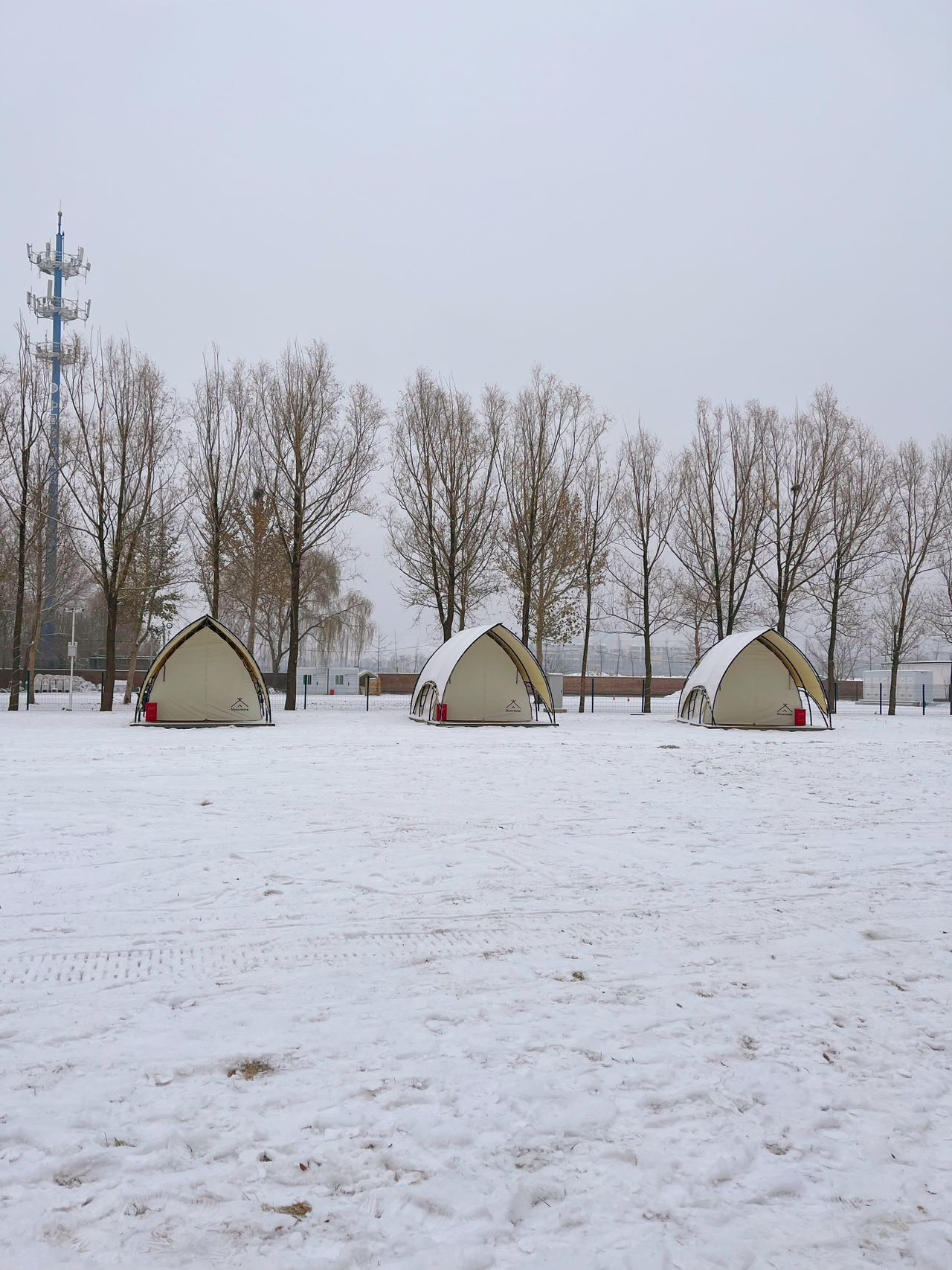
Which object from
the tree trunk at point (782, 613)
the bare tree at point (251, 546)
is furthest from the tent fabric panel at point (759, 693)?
the bare tree at point (251, 546)

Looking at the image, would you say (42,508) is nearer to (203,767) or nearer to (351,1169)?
(203,767)

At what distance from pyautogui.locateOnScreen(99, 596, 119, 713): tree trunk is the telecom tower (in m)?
3.50

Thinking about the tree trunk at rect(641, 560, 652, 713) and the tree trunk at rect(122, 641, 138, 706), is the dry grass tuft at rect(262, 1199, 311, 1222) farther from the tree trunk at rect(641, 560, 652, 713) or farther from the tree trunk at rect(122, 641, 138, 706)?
the tree trunk at rect(641, 560, 652, 713)

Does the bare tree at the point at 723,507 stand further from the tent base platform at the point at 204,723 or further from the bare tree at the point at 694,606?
the tent base platform at the point at 204,723

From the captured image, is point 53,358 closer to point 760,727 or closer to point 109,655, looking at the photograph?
point 109,655

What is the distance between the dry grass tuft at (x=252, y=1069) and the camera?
3.19m

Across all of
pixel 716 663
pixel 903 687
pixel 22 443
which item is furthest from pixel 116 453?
pixel 903 687

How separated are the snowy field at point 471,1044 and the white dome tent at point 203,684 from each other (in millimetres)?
12794

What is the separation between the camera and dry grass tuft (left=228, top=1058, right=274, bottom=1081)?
3186 millimetres

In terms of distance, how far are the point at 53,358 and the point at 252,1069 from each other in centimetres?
3786

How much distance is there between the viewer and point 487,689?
72.4 ft

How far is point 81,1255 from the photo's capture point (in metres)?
2.27

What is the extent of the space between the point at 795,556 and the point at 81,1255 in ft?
103

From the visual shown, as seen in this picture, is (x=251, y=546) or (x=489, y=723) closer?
(x=489, y=723)
